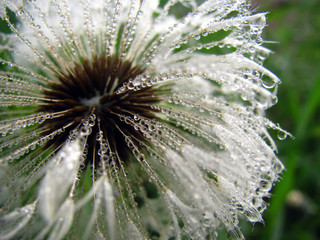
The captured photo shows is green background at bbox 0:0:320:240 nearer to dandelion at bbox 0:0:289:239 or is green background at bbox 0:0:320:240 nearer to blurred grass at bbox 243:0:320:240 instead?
blurred grass at bbox 243:0:320:240

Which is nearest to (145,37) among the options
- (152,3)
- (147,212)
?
(152,3)

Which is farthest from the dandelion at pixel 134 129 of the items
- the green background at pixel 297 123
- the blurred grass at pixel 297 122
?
the blurred grass at pixel 297 122

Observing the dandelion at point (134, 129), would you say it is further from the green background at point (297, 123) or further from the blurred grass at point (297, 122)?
the blurred grass at point (297, 122)

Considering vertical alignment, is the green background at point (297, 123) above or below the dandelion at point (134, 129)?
below

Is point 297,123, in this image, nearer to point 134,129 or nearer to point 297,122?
point 297,122

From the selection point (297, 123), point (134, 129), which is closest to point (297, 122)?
point (297, 123)

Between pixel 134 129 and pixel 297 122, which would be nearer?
pixel 134 129
